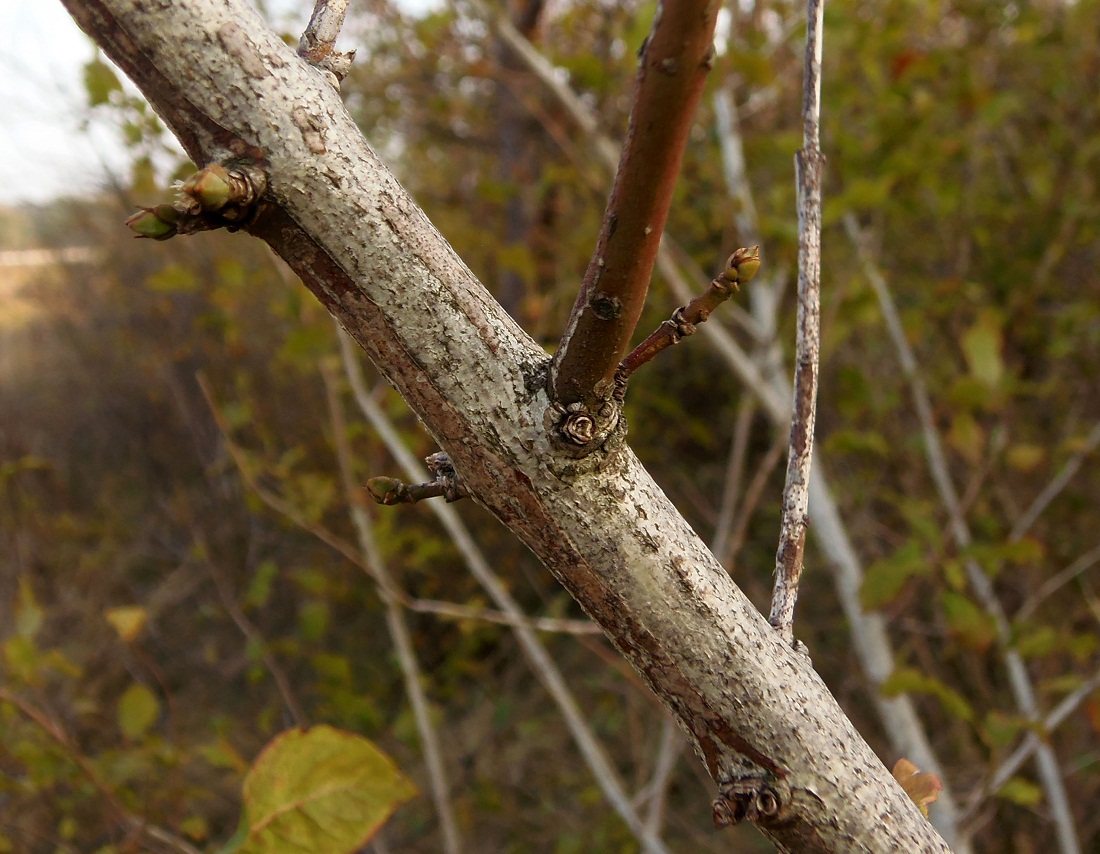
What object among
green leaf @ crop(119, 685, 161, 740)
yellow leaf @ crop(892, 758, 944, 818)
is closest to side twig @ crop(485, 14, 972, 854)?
yellow leaf @ crop(892, 758, 944, 818)

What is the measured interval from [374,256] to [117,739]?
3481 mm

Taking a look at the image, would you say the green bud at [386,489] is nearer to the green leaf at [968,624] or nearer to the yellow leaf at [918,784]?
the yellow leaf at [918,784]

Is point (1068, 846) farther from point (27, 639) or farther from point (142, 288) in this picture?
point (142, 288)

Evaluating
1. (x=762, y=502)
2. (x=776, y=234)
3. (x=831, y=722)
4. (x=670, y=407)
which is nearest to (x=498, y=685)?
(x=762, y=502)

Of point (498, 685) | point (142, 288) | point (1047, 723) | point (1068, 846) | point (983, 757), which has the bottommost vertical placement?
point (498, 685)

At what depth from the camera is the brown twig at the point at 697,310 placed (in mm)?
376

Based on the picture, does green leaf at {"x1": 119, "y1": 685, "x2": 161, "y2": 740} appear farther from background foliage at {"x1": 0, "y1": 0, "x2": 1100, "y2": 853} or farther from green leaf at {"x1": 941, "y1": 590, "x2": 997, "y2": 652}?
green leaf at {"x1": 941, "y1": 590, "x2": 997, "y2": 652}

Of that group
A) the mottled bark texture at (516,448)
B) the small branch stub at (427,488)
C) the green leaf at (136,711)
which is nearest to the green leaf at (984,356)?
the mottled bark texture at (516,448)

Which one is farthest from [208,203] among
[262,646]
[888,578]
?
[262,646]

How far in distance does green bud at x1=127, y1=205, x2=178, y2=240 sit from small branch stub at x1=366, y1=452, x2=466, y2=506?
0.60 ft

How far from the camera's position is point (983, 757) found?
→ 2.36 m

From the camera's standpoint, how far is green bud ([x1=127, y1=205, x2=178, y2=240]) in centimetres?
34

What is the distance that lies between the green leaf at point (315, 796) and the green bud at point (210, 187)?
535mm

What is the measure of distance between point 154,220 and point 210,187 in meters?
0.03
